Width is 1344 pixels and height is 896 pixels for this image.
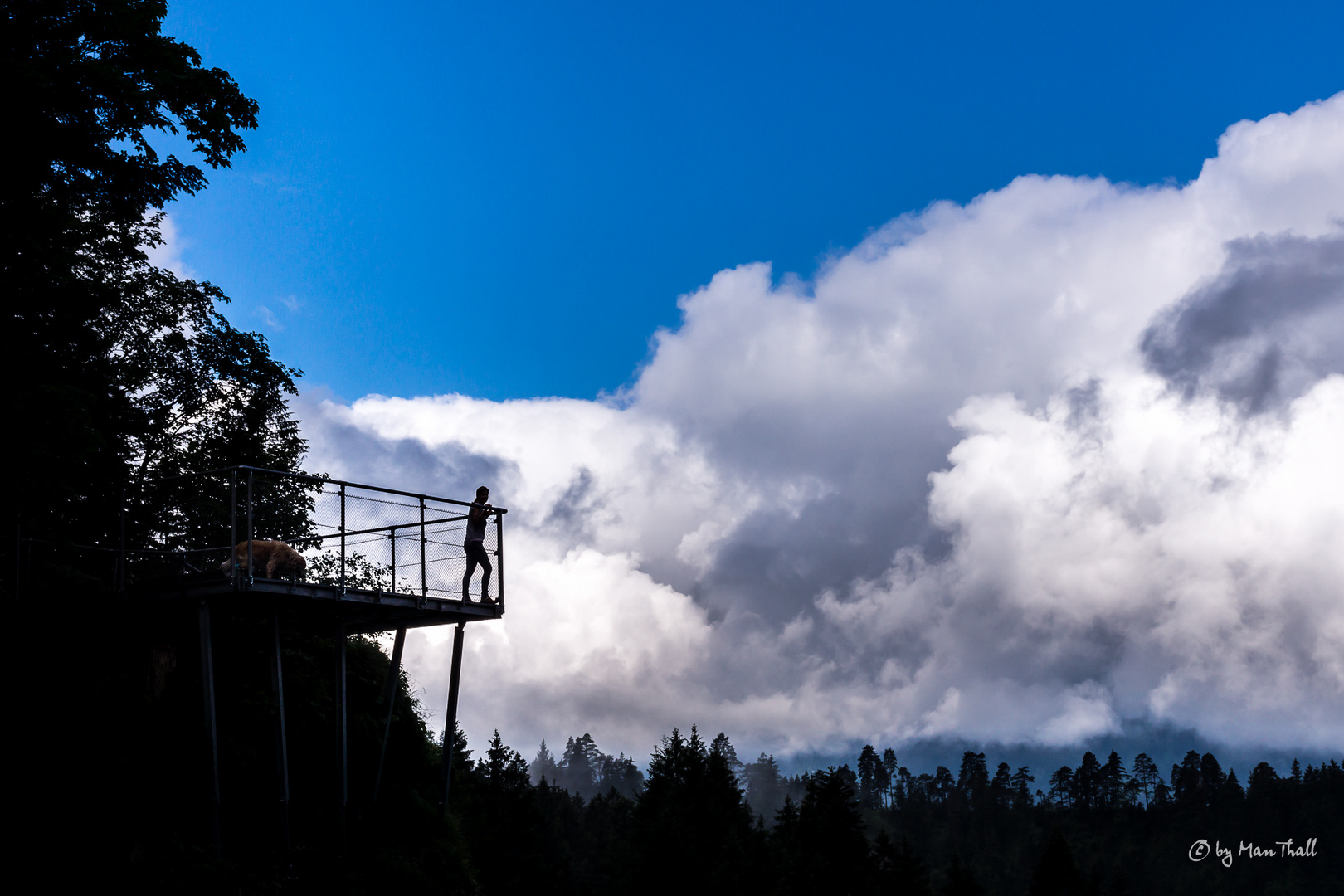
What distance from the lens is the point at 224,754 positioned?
25547mm

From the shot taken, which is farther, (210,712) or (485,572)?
(485,572)

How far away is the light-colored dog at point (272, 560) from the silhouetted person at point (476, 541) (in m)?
4.07

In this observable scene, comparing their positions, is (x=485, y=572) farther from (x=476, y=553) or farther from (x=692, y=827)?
(x=692, y=827)

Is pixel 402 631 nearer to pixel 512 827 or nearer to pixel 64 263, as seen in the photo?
pixel 64 263

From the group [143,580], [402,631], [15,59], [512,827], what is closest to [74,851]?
[143,580]

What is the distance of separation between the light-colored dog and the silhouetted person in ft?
13.4

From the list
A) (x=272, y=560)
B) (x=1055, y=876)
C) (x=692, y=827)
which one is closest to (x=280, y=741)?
(x=272, y=560)

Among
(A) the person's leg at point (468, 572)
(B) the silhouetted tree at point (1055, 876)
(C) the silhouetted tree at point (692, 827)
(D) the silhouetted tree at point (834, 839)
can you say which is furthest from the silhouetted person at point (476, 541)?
(B) the silhouetted tree at point (1055, 876)

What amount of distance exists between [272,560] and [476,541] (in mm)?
4710

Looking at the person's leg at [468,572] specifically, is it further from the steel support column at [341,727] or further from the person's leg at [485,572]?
the steel support column at [341,727]

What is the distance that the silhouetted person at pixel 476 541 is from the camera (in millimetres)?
26750

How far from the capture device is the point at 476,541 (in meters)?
26.8

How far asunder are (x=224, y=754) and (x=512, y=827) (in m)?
55.7

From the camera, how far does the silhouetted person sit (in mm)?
26750
